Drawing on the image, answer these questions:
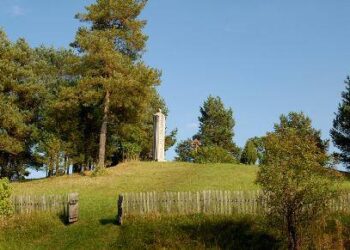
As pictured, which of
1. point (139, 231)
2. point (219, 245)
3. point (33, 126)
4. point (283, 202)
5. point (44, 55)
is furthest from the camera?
point (44, 55)

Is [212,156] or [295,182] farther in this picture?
[212,156]

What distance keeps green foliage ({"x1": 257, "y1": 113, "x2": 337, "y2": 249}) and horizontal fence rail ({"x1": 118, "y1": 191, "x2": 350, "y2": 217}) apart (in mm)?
4226

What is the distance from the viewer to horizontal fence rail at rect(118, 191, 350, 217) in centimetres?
2281

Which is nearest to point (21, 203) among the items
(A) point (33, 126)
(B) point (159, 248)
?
(B) point (159, 248)

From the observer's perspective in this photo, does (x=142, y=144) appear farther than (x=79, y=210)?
Yes

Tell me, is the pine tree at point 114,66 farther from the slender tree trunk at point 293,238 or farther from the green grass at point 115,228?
the slender tree trunk at point 293,238

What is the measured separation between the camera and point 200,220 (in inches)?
883

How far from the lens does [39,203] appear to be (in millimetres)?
25672

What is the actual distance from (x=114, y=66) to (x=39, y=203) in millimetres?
18604

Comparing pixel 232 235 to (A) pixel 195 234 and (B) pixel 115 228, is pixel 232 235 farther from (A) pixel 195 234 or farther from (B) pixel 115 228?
(B) pixel 115 228

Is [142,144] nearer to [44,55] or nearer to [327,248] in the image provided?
[44,55]

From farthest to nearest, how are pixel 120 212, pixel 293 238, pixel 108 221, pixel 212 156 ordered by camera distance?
pixel 212 156 → pixel 108 221 → pixel 120 212 → pixel 293 238

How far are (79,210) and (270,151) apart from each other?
11897 millimetres

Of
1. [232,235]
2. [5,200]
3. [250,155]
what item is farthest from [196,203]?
[250,155]
